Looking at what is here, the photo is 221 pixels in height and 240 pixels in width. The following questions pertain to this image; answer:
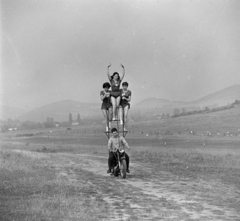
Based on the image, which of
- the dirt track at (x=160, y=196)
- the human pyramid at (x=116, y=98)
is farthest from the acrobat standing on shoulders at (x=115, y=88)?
the dirt track at (x=160, y=196)

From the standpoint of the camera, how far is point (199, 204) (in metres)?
10.7

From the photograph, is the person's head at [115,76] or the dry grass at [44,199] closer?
the dry grass at [44,199]

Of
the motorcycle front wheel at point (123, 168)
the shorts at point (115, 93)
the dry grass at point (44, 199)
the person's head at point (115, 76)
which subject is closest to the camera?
the dry grass at point (44, 199)

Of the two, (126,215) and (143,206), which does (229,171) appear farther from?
(126,215)

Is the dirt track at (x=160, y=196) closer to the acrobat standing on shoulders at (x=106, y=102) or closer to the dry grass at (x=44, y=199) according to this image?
the dry grass at (x=44, y=199)

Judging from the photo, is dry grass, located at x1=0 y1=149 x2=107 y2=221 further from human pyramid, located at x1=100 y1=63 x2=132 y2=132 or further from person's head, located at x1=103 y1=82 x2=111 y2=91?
person's head, located at x1=103 y1=82 x2=111 y2=91

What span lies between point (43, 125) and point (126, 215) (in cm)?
15597

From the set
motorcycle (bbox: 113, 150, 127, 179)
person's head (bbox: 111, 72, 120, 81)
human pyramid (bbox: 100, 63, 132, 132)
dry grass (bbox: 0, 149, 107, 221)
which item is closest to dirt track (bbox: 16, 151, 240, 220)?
motorcycle (bbox: 113, 150, 127, 179)

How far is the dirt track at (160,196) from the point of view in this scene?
31.1ft

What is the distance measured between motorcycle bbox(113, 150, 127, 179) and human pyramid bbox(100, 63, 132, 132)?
3.66 feet

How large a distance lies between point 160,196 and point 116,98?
585cm

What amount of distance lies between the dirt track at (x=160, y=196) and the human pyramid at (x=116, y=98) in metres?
2.53

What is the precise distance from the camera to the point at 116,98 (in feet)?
55.0

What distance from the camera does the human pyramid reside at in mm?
16625
